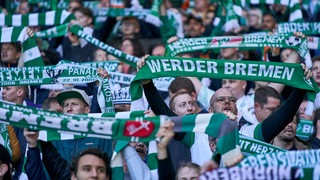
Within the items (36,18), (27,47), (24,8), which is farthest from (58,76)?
(24,8)

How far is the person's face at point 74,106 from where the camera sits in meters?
8.93

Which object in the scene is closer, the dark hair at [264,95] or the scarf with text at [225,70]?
the scarf with text at [225,70]

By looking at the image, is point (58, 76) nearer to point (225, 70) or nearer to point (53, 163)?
point (53, 163)

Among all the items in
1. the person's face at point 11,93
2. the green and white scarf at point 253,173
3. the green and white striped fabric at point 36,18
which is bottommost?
the green and white scarf at point 253,173

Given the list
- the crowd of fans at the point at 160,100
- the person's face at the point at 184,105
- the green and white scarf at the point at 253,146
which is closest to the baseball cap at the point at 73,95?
the crowd of fans at the point at 160,100

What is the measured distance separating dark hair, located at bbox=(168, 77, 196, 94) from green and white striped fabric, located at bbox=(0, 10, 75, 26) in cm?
218

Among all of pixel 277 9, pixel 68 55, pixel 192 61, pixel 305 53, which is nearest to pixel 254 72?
pixel 192 61

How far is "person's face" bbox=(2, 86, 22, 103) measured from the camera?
32.6 ft

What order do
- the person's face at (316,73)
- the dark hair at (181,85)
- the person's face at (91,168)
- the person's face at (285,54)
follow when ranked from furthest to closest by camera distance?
the person's face at (285,54) → the person's face at (316,73) → the dark hair at (181,85) → the person's face at (91,168)

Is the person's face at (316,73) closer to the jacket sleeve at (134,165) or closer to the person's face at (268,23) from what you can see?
the person's face at (268,23)

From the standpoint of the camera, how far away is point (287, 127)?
27.6ft

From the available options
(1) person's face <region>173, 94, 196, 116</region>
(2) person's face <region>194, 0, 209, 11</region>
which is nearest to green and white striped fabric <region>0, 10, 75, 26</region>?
(1) person's face <region>173, 94, 196, 116</region>

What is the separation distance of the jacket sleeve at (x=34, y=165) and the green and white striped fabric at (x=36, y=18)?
4.17m

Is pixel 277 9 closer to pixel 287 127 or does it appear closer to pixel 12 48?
pixel 12 48
